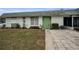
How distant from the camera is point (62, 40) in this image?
26.6 feet

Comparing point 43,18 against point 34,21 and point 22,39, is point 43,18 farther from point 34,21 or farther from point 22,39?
point 22,39

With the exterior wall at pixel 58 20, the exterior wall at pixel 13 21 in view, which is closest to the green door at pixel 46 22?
the exterior wall at pixel 58 20

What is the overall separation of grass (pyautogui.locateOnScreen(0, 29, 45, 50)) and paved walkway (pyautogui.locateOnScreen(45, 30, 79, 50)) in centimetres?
28

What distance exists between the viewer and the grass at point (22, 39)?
779 cm

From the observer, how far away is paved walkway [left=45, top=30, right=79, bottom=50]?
25.1 feet

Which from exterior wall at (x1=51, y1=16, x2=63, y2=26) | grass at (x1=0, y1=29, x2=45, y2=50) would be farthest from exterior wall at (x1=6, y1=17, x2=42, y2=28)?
exterior wall at (x1=51, y1=16, x2=63, y2=26)

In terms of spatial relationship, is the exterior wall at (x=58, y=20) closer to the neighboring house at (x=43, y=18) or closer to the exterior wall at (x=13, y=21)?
the neighboring house at (x=43, y=18)

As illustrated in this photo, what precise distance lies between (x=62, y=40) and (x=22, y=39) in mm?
1635

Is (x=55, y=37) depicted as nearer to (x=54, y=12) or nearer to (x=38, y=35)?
(x=38, y=35)

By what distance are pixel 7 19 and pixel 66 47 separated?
94.5 inches

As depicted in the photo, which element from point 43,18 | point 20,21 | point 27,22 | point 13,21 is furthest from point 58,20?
point 13,21
